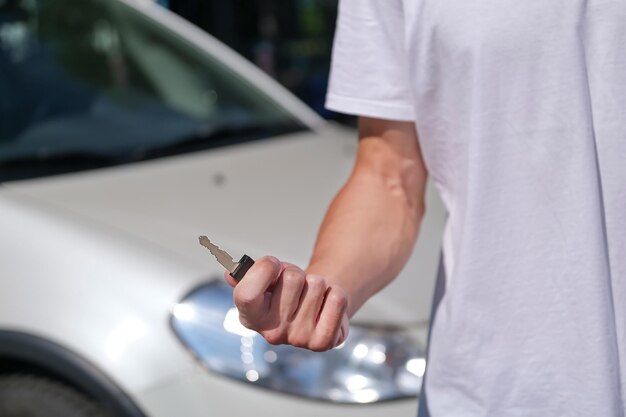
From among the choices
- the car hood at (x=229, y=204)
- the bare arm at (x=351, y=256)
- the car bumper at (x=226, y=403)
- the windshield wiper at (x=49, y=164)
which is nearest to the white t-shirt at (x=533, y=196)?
the bare arm at (x=351, y=256)

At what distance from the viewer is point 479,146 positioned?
4.51 ft

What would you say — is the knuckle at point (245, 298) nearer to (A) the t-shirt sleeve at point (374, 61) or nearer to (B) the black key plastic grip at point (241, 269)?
(B) the black key plastic grip at point (241, 269)

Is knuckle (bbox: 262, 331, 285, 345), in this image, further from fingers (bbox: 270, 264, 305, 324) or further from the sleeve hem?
the sleeve hem

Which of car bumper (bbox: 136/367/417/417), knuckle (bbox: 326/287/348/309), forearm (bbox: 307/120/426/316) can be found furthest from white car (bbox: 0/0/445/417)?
knuckle (bbox: 326/287/348/309)

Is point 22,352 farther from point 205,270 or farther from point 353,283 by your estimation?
point 353,283

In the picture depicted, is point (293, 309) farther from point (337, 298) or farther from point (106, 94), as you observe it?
point (106, 94)

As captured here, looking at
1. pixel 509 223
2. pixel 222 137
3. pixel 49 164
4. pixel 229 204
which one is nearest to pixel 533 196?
pixel 509 223

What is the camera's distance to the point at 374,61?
150cm

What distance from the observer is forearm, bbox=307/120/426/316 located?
4.70 ft

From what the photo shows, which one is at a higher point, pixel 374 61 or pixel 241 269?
pixel 374 61

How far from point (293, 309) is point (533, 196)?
0.32 meters

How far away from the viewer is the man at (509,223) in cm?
129

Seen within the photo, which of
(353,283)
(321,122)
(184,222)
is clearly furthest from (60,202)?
(353,283)

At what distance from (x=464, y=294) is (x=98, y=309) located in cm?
130
